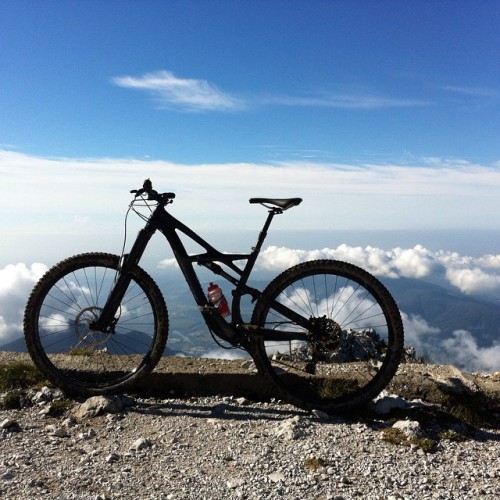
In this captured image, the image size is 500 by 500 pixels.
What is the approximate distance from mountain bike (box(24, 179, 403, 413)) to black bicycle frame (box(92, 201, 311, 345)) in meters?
0.01

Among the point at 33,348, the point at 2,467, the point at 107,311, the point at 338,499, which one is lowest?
the point at 2,467

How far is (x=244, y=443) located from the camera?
14.4ft

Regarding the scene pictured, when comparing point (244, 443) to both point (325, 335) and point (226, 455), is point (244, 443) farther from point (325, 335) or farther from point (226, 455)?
point (325, 335)

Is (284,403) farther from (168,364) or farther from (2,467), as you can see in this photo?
(2,467)

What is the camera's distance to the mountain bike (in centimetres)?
540

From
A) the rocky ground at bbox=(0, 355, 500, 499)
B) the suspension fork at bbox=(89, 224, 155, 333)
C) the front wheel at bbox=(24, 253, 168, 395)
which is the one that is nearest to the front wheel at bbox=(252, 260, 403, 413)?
the rocky ground at bbox=(0, 355, 500, 499)

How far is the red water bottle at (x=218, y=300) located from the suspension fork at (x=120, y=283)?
105 centimetres

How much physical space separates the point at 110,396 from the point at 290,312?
242cm

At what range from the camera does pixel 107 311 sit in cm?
564

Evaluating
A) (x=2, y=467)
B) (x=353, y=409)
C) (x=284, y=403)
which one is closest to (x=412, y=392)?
(x=353, y=409)

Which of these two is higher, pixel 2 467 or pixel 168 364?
pixel 168 364

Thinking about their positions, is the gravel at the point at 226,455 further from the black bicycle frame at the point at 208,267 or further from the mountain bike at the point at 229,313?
the black bicycle frame at the point at 208,267

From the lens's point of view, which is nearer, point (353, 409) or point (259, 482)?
point (259, 482)

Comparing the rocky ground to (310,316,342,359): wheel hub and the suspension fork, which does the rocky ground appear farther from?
the suspension fork
